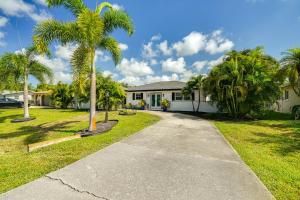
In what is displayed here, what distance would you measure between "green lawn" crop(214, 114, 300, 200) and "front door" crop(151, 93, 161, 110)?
14773 millimetres

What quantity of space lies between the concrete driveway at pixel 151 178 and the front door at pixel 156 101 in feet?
57.4

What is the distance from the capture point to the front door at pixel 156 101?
78.0ft

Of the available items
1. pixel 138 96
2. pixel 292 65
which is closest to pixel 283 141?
pixel 292 65

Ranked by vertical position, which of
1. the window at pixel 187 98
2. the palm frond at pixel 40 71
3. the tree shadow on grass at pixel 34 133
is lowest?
the tree shadow on grass at pixel 34 133

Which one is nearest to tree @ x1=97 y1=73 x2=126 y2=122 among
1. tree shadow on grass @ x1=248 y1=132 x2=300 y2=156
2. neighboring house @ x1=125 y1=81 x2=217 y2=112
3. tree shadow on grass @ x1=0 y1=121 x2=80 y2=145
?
neighboring house @ x1=125 y1=81 x2=217 y2=112

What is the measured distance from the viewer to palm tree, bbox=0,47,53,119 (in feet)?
51.5

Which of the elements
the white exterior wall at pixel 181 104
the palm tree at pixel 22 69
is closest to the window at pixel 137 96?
the white exterior wall at pixel 181 104

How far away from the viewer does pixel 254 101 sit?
→ 14.2 meters

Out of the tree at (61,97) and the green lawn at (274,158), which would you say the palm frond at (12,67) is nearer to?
the tree at (61,97)

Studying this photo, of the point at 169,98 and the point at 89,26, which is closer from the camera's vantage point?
the point at 89,26

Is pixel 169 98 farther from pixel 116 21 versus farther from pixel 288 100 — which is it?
pixel 116 21

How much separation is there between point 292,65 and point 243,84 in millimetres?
4101

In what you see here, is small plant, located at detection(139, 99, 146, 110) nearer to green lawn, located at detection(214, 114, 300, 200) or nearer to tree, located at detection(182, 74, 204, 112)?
tree, located at detection(182, 74, 204, 112)

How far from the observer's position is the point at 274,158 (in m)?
5.73
